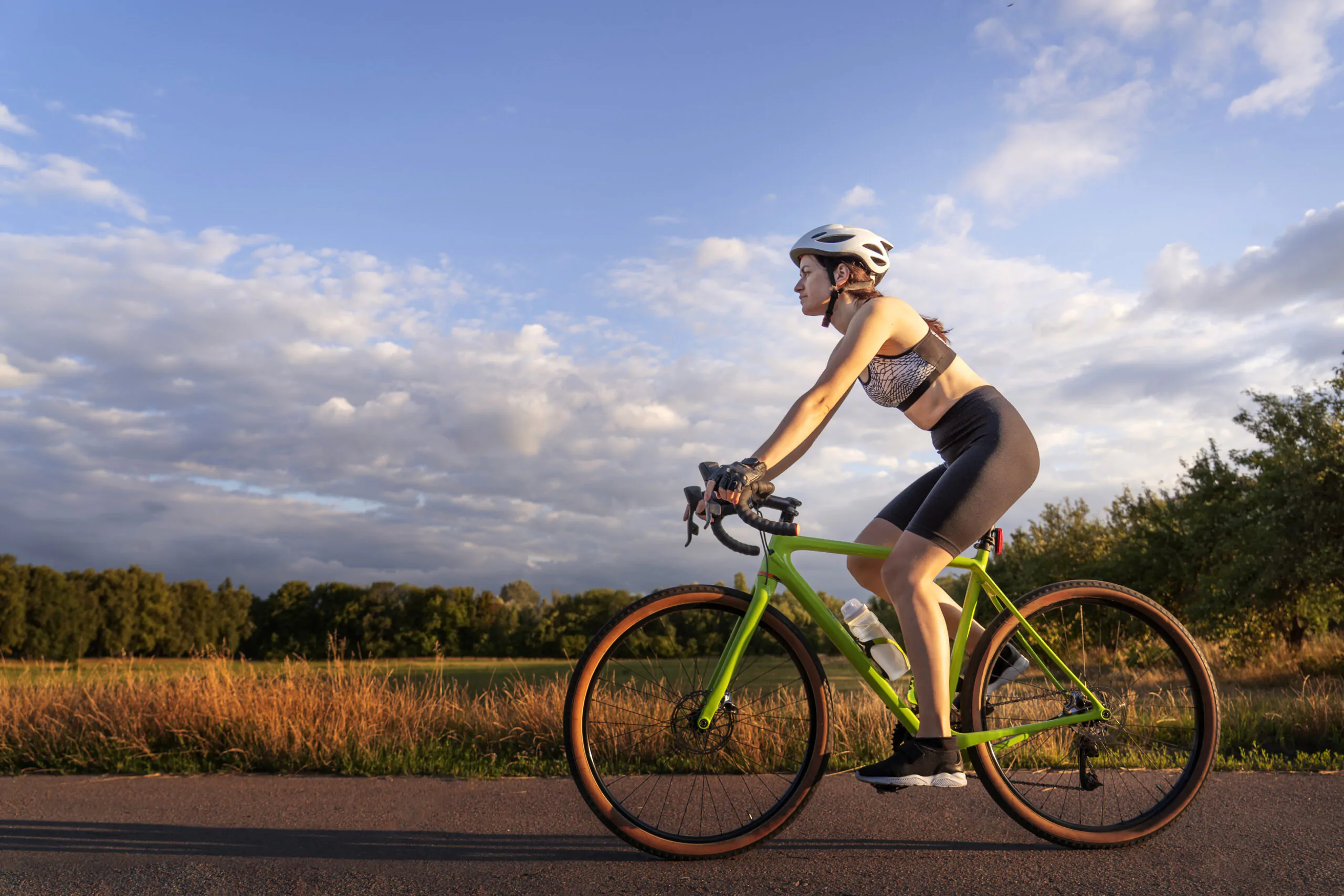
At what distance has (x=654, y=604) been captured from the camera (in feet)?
9.89

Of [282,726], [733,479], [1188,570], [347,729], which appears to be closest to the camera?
[733,479]

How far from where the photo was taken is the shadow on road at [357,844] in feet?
10.2

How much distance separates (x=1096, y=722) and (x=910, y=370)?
1687mm

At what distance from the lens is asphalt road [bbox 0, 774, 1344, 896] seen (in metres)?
2.77

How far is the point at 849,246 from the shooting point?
3498 millimetres

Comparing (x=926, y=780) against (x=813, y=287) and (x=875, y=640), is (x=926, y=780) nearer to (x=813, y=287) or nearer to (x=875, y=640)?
(x=875, y=640)

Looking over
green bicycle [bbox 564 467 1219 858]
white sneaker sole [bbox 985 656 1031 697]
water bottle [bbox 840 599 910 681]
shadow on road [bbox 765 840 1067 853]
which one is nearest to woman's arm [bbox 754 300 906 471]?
green bicycle [bbox 564 467 1219 858]

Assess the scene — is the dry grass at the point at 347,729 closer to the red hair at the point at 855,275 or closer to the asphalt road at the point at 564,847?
the asphalt road at the point at 564,847

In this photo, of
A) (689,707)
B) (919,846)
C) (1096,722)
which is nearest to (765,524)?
(689,707)

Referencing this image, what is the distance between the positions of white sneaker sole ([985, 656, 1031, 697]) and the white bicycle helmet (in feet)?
5.65

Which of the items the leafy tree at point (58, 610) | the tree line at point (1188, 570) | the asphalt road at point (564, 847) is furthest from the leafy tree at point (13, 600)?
the asphalt road at point (564, 847)

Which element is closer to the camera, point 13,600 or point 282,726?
point 282,726

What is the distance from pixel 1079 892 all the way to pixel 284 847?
117 inches

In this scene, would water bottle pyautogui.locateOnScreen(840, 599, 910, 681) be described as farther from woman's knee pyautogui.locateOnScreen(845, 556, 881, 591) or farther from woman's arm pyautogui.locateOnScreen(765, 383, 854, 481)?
woman's arm pyautogui.locateOnScreen(765, 383, 854, 481)
